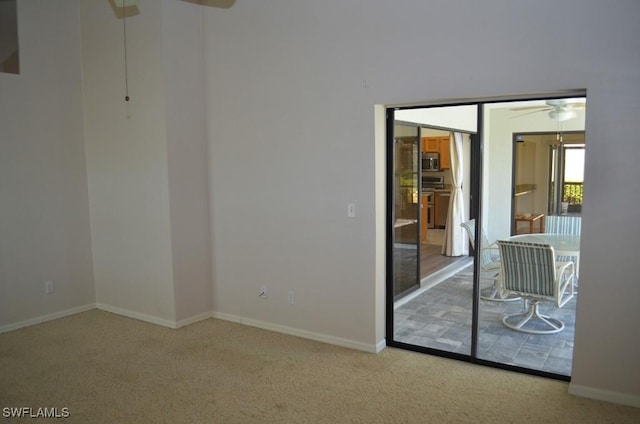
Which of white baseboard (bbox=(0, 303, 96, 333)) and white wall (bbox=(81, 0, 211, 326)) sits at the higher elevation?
white wall (bbox=(81, 0, 211, 326))

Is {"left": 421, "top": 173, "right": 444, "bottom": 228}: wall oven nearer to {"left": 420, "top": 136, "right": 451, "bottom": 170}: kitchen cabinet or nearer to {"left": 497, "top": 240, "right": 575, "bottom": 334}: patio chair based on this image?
{"left": 420, "top": 136, "right": 451, "bottom": 170}: kitchen cabinet

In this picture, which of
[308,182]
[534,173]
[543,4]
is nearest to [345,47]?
[308,182]

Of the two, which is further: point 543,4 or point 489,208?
point 489,208

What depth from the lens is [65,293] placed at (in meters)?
5.25

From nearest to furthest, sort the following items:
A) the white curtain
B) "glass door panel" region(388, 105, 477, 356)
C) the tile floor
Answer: the tile floor → "glass door panel" region(388, 105, 477, 356) → the white curtain

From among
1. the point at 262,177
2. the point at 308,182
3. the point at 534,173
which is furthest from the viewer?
the point at 262,177

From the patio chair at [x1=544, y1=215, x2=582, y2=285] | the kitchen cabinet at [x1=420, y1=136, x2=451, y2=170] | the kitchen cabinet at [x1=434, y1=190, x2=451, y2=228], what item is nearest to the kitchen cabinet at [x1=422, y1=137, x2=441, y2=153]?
the kitchen cabinet at [x1=420, y1=136, x2=451, y2=170]

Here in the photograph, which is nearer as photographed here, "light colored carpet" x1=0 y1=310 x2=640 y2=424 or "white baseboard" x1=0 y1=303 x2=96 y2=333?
"light colored carpet" x1=0 y1=310 x2=640 y2=424

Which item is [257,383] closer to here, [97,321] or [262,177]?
[262,177]

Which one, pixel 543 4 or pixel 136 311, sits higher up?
pixel 543 4

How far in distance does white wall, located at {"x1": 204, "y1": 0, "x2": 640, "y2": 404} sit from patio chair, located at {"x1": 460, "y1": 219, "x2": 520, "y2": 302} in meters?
0.31

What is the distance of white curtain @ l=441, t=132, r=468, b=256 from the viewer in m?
4.90

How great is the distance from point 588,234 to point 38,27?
5.16 meters

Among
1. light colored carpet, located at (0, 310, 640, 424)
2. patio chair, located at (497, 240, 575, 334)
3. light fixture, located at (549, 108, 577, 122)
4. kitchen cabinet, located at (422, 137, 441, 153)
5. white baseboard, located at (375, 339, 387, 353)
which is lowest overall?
light colored carpet, located at (0, 310, 640, 424)
